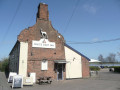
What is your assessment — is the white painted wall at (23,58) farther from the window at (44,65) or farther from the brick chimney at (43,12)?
the brick chimney at (43,12)

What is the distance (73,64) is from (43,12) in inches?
356

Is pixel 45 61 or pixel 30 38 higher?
pixel 30 38

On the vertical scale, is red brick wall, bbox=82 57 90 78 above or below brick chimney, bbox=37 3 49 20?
below

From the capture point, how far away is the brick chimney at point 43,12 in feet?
60.6

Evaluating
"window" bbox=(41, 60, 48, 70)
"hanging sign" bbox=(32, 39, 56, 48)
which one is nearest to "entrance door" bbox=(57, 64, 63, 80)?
"window" bbox=(41, 60, 48, 70)

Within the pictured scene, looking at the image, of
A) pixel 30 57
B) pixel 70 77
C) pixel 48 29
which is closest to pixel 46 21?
pixel 48 29

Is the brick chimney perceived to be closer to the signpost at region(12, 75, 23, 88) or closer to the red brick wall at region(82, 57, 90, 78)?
the red brick wall at region(82, 57, 90, 78)

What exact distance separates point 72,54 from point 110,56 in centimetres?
10407

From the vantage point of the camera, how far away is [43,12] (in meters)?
18.8

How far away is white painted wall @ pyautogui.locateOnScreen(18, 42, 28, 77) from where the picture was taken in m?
15.9

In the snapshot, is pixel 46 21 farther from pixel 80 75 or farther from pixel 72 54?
pixel 80 75

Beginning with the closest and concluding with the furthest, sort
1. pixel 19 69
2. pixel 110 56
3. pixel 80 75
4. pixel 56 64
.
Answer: pixel 19 69 → pixel 56 64 → pixel 80 75 → pixel 110 56

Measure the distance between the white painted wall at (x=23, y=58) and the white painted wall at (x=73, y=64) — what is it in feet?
20.0

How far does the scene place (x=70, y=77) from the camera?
18.7 metres
